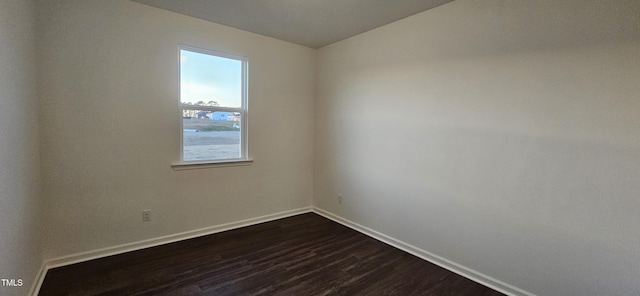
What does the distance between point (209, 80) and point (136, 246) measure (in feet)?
6.53

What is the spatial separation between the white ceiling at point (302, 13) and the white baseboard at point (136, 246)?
247cm

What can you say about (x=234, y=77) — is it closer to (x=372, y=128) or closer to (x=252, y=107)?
(x=252, y=107)

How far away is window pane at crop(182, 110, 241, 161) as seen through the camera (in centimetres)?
306

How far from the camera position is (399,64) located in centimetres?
291

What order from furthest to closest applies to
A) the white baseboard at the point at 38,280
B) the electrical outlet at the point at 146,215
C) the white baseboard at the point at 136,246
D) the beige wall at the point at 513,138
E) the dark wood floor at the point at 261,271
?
the electrical outlet at the point at 146,215, the white baseboard at the point at 136,246, the dark wood floor at the point at 261,271, the white baseboard at the point at 38,280, the beige wall at the point at 513,138

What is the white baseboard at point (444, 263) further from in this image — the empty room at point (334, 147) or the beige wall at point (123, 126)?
the beige wall at point (123, 126)

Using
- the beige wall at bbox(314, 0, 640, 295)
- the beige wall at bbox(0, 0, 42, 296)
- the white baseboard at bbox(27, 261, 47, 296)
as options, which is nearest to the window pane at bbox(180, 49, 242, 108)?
the beige wall at bbox(0, 0, 42, 296)

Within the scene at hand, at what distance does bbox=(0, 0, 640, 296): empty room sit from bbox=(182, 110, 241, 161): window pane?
0.06 ft

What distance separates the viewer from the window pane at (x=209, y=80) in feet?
9.82

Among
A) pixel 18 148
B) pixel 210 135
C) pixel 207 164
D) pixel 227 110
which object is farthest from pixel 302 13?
pixel 18 148

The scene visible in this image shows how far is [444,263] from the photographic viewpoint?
2.57 metres

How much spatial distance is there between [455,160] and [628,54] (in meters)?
1.28

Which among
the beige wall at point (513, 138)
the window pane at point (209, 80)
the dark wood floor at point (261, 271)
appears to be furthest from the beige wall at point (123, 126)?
the beige wall at point (513, 138)

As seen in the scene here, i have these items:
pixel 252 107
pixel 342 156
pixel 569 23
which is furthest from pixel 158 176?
pixel 569 23
